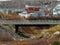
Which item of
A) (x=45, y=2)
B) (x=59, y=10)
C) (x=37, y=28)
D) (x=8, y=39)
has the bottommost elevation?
(x=45, y=2)

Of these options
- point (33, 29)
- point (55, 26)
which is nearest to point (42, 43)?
point (55, 26)

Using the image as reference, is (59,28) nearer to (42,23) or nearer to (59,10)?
(42,23)

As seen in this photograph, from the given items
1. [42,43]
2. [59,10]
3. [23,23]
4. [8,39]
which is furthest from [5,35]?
[59,10]

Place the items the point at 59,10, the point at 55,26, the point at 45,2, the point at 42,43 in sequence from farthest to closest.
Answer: the point at 45,2 → the point at 59,10 → the point at 55,26 → the point at 42,43

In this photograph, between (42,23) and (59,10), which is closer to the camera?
(42,23)

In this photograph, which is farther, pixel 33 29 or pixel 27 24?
pixel 33 29

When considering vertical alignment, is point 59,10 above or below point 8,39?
below

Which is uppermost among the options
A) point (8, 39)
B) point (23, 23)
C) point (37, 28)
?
point (8, 39)

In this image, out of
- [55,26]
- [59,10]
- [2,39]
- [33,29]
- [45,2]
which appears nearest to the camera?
[2,39]

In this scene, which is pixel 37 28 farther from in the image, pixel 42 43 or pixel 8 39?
pixel 42 43
